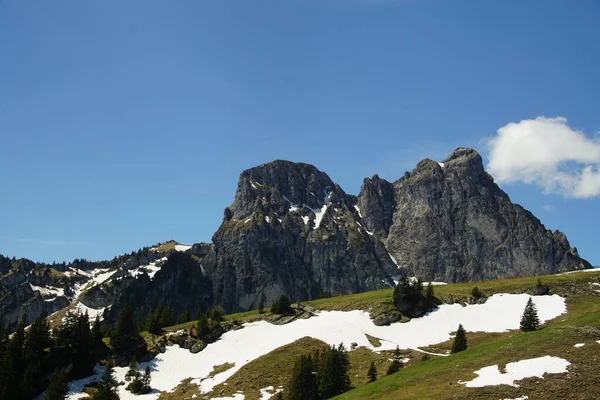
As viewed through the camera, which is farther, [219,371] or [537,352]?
[219,371]

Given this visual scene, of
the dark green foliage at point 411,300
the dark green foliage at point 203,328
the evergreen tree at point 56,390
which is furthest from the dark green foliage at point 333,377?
the dark green foliage at point 203,328

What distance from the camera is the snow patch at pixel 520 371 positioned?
4438cm

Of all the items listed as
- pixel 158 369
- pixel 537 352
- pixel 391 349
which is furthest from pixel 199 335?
pixel 537 352

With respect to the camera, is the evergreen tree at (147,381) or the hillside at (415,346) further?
the evergreen tree at (147,381)

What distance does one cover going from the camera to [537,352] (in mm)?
50000

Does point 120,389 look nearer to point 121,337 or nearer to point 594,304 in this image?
point 121,337

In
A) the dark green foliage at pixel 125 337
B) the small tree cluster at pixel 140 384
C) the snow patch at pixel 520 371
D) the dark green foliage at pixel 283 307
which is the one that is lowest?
the small tree cluster at pixel 140 384

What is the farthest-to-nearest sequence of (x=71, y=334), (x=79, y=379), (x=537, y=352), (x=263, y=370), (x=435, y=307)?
(x=435, y=307) < (x=71, y=334) < (x=79, y=379) < (x=263, y=370) < (x=537, y=352)

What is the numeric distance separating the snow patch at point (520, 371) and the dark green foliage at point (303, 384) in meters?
22.6

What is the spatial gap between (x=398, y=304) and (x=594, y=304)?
3773cm

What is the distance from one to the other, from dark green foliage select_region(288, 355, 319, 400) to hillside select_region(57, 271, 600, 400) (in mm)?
6907

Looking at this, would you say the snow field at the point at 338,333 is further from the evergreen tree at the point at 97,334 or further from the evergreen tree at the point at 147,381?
the evergreen tree at the point at 97,334

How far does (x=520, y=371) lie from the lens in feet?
150

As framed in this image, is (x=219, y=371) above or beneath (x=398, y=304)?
beneath
